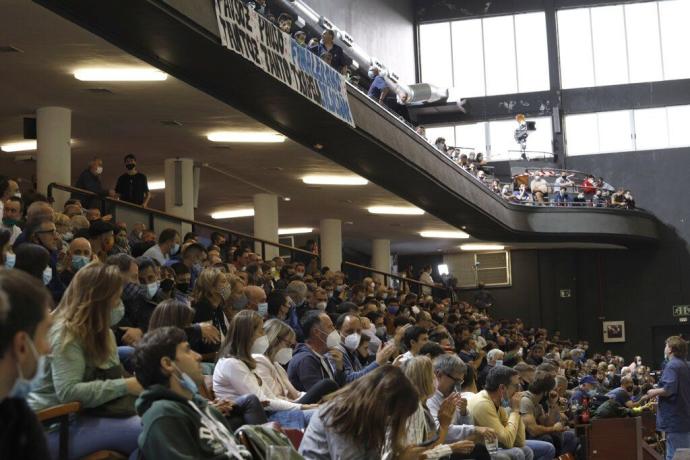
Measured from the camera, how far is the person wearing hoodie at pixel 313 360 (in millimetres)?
7566

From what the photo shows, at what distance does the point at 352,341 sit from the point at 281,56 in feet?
12.8

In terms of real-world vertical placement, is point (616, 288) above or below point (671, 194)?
below

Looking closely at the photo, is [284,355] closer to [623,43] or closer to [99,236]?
[99,236]

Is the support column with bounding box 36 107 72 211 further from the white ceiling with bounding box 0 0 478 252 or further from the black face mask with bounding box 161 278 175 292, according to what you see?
the black face mask with bounding box 161 278 175 292

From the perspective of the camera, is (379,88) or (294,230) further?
(294,230)

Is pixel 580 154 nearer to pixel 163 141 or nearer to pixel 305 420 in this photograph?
pixel 163 141

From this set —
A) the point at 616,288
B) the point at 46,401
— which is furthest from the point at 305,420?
the point at 616,288

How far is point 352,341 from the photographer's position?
9539 millimetres

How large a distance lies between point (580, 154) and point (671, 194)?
2925 millimetres

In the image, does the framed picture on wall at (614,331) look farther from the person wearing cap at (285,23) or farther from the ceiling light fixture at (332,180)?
the person wearing cap at (285,23)

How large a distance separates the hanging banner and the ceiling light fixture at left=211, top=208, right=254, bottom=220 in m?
8.85

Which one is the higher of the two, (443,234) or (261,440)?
(443,234)

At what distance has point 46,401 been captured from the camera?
457 cm

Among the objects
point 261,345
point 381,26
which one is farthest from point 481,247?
point 261,345
